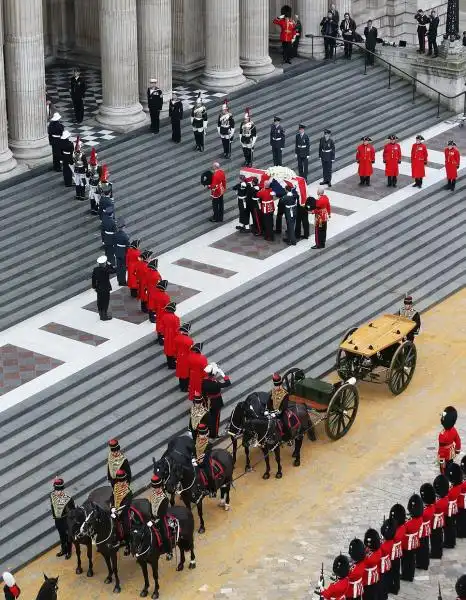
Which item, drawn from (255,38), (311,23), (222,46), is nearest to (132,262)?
(222,46)

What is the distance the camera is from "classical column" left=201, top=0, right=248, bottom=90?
179 ft

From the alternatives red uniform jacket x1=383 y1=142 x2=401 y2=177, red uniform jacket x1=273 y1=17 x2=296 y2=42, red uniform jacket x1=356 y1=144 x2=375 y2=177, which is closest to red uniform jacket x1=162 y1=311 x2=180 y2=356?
red uniform jacket x1=356 y1=144 x2=375 y2=177

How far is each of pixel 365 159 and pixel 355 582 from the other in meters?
21.0

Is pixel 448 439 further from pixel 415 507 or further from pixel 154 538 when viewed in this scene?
pixel 154 538

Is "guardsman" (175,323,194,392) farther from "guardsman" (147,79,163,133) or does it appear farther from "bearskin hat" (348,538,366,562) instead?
"guardsman" (147,79,163,133)

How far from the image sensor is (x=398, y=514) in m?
34.1

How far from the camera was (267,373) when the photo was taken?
138ft

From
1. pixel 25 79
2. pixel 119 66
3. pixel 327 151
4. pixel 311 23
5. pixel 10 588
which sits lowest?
pixel 10 588

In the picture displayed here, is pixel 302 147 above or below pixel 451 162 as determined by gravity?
above

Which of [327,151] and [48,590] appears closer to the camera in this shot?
[48,590]

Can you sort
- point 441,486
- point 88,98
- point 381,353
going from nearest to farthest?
point 441,486, point 381,353, point 88,98

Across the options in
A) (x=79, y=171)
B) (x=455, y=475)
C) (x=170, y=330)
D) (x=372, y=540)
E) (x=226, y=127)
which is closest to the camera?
(x=372, y=540)

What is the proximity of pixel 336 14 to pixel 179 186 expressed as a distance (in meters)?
11.9

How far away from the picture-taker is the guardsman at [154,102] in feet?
169
